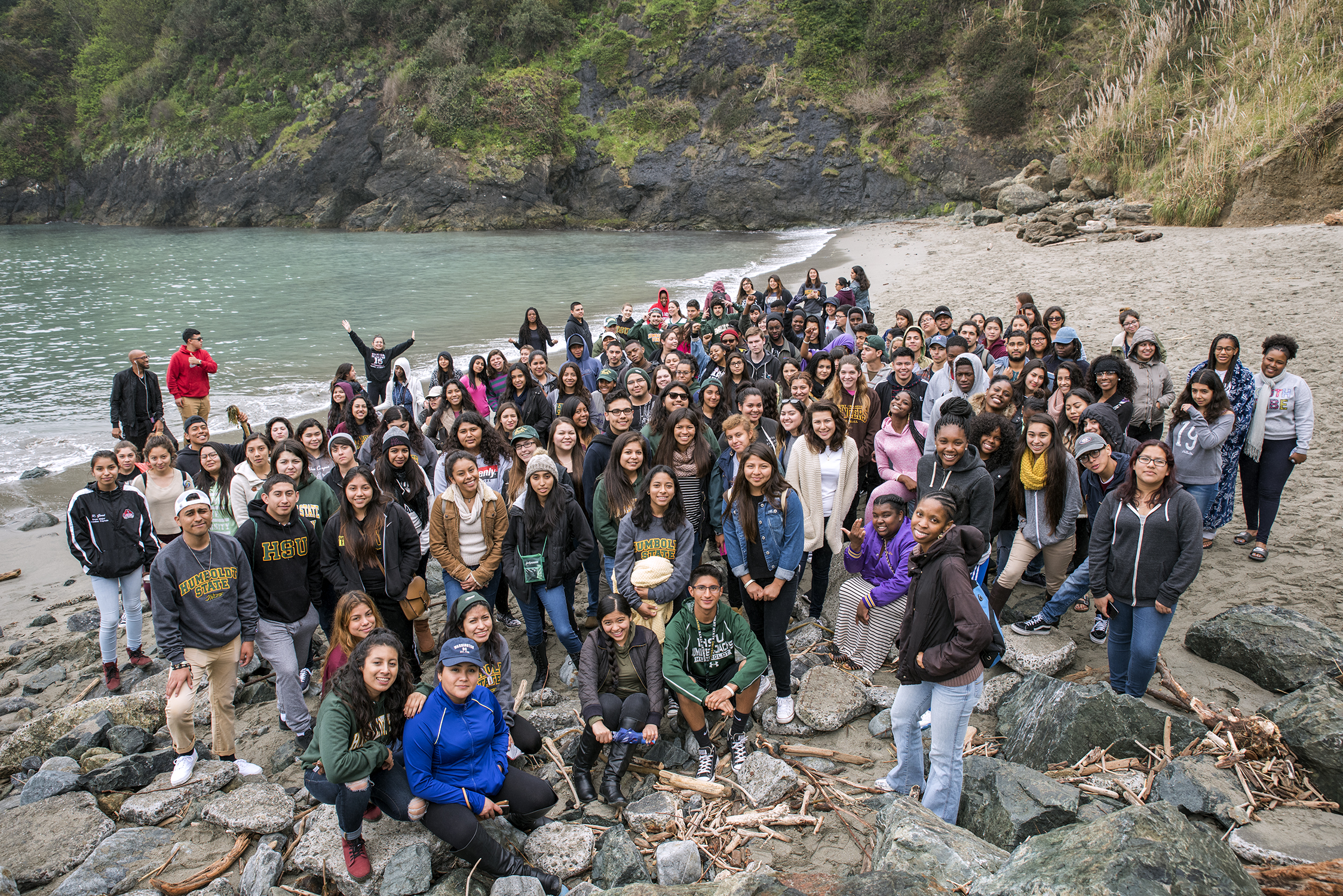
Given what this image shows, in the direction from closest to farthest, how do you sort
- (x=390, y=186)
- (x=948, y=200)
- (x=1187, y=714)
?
(x=1187, y=714) < (x=948, y=200) < (x=390, y=186)

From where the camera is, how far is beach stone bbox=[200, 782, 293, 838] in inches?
156

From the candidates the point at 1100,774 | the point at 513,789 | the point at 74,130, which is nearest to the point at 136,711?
the point at 513,789

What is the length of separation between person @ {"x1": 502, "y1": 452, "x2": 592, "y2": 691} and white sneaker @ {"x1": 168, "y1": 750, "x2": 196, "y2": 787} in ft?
7.12

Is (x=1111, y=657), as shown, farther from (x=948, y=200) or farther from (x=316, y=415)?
(x=948, y=200)

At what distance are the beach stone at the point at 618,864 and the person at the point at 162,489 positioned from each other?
463 centimetres

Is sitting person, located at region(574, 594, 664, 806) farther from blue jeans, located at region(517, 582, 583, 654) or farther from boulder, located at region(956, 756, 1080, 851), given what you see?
boulder, located at region(956, 756, 1080, 851)

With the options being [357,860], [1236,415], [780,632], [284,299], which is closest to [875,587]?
[780,632]

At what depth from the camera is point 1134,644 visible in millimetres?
4203

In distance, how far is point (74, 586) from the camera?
24.3 ft

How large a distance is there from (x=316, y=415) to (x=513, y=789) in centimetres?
1039

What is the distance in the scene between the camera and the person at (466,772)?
354cm

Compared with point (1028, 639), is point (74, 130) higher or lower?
higher

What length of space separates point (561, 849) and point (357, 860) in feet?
3.40

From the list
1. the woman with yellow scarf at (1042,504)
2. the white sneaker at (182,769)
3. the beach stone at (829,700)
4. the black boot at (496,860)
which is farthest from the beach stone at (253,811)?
the woman with yellow scarf at (1042,504)
